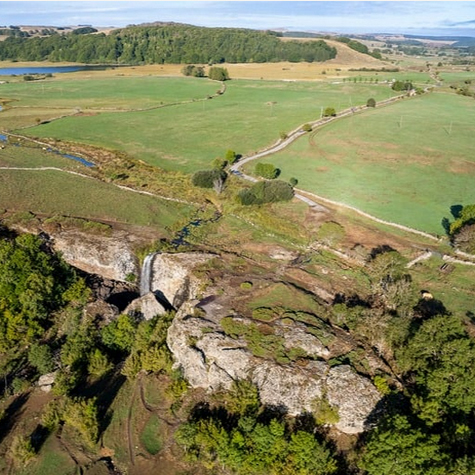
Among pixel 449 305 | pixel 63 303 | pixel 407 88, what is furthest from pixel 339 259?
pixel 407 88

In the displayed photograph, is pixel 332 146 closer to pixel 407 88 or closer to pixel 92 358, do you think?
pixel 92 358

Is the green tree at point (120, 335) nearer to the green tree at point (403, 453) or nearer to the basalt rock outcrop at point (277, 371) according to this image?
the basalt rock outcrop at point (277, 371)

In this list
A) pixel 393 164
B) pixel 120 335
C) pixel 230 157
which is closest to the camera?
pixel 120 335

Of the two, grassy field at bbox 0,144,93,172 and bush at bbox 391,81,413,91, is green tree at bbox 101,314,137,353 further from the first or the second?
bush at bbox 391,81,413,91

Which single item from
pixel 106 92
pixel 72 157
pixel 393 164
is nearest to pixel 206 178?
pixel 72 157

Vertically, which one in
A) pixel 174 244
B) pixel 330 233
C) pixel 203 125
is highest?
pixel 203 125

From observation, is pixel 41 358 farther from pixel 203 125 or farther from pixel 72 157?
pixel 203 125
